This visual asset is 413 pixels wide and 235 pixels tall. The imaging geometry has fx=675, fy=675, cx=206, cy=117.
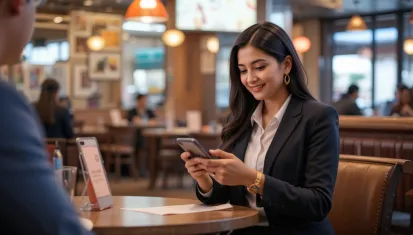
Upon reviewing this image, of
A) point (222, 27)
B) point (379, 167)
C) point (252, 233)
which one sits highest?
point (222, 27)

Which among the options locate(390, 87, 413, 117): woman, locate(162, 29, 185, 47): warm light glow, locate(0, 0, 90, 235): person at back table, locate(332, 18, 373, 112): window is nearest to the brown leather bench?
locate(0, 0, 90, 235): person at back table

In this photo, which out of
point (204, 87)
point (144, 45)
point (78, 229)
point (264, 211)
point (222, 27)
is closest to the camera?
point (78, 229)

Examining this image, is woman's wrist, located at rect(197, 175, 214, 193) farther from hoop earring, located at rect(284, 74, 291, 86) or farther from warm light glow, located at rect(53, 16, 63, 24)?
warm light glow, located at rect(53, 16, 63, 24)

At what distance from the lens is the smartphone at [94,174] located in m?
2.43

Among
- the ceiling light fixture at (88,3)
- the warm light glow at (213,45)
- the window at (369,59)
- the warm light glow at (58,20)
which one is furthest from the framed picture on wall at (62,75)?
the window at (369,59)

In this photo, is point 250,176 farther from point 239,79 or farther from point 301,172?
point 239,79

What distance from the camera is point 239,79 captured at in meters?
2.78

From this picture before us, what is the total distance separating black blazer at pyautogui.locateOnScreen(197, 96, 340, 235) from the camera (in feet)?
7.85

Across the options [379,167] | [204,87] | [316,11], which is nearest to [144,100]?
[204,87]

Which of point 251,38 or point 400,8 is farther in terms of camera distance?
point 400,8

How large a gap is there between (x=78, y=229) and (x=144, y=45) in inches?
739

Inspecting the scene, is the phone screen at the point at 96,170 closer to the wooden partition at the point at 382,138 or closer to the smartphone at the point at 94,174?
the smartphone at the point at 94,174

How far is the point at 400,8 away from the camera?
52.0ft

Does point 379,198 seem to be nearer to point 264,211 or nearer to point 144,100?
point 264,211
